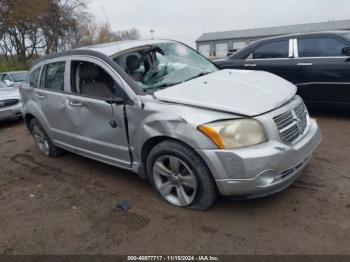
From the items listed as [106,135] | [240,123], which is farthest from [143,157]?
[240,123]

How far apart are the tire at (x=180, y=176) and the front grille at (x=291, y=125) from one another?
0.77 meters

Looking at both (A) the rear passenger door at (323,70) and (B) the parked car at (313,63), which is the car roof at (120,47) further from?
(A) the rear passenger door at (323,70)

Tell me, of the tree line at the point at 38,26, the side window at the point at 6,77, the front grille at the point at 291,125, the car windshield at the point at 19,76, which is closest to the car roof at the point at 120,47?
the front grille at the point at 291,125

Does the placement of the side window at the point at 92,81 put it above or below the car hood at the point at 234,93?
above

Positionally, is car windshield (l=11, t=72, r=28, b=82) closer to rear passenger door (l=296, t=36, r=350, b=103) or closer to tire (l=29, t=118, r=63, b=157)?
tire (l=29, t=118, r=63, b=157)

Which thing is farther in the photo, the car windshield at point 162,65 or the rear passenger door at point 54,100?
the rear passenger door at point 54,100

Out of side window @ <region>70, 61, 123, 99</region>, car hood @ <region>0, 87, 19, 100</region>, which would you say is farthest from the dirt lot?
car hood @ <region>0, 87, 19, 100</region>

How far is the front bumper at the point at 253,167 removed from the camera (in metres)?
2.86

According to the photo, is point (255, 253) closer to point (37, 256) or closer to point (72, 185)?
point (37, 256)

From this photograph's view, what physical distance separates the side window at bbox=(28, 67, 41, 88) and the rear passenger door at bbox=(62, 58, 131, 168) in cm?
117

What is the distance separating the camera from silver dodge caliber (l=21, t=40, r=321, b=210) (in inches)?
115

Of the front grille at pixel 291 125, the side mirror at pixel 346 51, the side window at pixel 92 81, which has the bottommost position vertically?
the front grille at pixel 291 125

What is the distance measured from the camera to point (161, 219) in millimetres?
3316

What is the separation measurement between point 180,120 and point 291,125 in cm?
107
